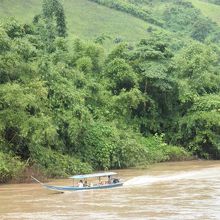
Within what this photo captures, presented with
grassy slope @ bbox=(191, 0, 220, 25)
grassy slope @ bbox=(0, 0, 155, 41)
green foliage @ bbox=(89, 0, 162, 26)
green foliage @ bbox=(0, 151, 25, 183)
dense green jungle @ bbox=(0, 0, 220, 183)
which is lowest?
green foliage @ bbox=(0, 151, 25, 183)

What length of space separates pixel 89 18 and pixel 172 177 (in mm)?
44000

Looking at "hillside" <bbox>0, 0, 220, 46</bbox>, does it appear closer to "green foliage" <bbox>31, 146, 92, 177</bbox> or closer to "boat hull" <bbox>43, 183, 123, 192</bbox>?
"green foliage" <bbox>31, 146, 92, 177</bbox>

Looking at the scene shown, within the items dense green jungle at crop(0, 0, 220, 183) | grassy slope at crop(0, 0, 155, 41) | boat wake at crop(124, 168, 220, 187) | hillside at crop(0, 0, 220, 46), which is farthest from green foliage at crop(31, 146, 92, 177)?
grassy slope at crop(0, 0, 155, 41)

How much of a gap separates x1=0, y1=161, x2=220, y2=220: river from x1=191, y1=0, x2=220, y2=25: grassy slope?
72965mm

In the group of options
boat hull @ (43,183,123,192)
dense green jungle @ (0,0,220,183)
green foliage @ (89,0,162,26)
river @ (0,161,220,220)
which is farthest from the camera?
green foliage @ (89,0,162,26)

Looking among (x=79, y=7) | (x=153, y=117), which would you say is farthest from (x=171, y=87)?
(x=79, y=7)

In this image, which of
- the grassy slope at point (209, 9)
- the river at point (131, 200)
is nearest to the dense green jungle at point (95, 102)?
the river at point (131, 200)

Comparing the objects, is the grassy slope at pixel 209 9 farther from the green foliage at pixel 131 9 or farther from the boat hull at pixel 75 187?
the boat hull at pixel 75 187

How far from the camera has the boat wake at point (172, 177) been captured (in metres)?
28.6

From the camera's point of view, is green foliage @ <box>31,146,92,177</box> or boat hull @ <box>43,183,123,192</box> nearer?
boat hull @ <box>43,183,123,192</box>

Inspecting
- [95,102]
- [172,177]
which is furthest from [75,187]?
[95,102]

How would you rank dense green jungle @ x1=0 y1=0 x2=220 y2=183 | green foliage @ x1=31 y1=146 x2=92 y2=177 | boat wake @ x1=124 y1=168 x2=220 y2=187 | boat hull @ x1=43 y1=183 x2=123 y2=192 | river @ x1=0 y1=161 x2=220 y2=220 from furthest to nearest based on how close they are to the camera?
green foliage @ x1=31 y1=146 x2=92 y2=177 → dense green jungle @ x1=0 y1=0 x2=220 y2=183 → boat wake @ x1=124 y1=168 x2=220 y2=187 → boat hull @ x1=43 y1=183 x2=123 y2=192 → river @ x1=0 y1=161 x2=220 y2=220

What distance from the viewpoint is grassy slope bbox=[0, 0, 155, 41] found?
62.7m

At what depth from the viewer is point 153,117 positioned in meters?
40.6
